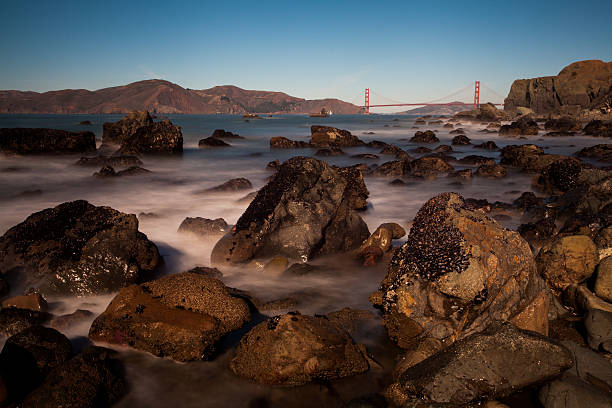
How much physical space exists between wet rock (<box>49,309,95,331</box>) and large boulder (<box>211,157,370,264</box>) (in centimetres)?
167

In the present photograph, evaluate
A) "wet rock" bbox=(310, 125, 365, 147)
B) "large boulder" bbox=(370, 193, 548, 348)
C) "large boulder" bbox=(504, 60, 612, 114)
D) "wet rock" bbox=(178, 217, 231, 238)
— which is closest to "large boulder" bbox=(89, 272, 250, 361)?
"large boulder" bbox=(370, 193, 548, 348)

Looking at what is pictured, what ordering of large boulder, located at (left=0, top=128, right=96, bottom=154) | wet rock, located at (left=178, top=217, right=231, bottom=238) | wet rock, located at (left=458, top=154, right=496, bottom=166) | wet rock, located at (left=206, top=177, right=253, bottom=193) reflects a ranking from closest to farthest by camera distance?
wet rock, located at (left=178, top=217, right=231, bottom=238) → wet rock, located at (left=206, top=177, right=253, bottom=193) → wet rock, located at (left=458, top=154, right=496, bottom=166) → large boulder, located at (left=0, top=128, right=96, bottom=154)

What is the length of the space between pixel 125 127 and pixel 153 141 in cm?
366

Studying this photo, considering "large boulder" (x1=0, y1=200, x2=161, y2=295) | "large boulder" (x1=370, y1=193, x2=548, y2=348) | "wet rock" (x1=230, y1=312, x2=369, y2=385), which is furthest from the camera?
"large boulder" (x1=0, y1=200, x2=161, y2=295)

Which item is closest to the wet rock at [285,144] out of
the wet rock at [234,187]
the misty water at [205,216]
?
the misty water at [205,216]

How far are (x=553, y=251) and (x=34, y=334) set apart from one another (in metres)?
4.85

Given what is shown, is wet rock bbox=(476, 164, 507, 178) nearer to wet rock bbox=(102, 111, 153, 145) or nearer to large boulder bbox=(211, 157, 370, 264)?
large boulder bbox=(211, 157, 370, 264)

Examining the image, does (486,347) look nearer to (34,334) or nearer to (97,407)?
(97,407)

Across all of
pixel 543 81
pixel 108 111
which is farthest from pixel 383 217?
pixel 108 111

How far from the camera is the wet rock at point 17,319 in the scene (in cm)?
326

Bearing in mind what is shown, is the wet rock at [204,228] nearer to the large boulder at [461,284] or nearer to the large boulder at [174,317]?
the large boulder at [174,317]

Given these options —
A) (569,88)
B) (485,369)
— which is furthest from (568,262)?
(569,88)

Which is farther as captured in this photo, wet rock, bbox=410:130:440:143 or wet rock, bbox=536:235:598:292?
wet rock, bbox=410:130:440:143

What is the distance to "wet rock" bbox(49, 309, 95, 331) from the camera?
3.42 m
